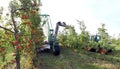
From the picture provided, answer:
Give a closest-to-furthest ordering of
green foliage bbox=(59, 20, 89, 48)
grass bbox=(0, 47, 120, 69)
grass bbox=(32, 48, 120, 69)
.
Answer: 1. grass bbox=(0, 47, 120, 69)
2. grass bbox=(32, 48, 120, 69)
3. green foliage bbox=(59, 20, 89, 48)

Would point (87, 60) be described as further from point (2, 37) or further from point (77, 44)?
point (2, 37)

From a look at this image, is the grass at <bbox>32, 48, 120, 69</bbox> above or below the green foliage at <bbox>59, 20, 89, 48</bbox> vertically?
below

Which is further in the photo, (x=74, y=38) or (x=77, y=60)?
(x=74, y=38)

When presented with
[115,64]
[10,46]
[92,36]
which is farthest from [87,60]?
[10,46]

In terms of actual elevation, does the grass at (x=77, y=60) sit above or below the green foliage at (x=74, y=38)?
below

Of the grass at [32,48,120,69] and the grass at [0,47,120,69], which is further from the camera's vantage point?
the grass at [32,48,120,69]

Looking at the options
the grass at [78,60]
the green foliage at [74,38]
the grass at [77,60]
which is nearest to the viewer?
the grass at [77,60]

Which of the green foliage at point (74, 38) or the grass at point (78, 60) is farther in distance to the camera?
the green foliage at point (74, 38)

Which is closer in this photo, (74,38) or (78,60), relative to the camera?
(78,60)

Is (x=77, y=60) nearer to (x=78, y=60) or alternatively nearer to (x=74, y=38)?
(x=78, y=60)

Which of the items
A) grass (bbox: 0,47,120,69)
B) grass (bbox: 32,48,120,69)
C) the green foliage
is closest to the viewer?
grass (bbox: 0,47,120,69)

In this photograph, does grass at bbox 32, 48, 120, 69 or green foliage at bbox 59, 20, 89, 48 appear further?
green foliage at bbox 59, 20, 89, 48

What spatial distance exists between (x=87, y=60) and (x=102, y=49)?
3336mm

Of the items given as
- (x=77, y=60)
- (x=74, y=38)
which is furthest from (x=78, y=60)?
(x=74, y=38)
